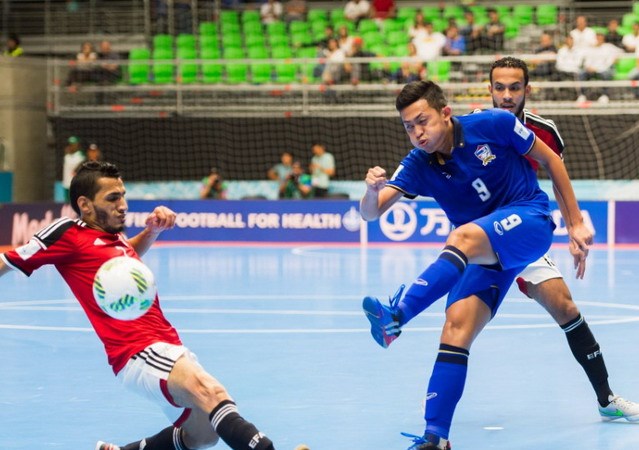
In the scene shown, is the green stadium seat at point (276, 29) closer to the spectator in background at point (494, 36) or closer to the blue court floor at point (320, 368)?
the spectator in background at point (494, 36)

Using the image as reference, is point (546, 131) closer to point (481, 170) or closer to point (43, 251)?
point (481, 170)

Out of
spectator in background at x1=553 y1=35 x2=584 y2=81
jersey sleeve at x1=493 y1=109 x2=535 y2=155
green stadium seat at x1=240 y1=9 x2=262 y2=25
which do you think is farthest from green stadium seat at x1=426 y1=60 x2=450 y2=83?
jersey sleeve at x1=493 y1=109 x2=535 y2=155

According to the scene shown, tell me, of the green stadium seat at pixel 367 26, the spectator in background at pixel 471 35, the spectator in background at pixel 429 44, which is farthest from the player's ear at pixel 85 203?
the green stadium seat at pixel 367 26

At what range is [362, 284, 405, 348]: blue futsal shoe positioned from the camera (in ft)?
16.3

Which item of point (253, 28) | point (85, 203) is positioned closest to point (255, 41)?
point (253, 28)

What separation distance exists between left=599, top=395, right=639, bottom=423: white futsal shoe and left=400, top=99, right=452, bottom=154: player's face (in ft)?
6.24

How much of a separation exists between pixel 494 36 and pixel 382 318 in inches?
675

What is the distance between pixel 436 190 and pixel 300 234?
46.8 ft

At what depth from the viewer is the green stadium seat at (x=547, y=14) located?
22266 mm

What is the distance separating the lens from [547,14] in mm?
22375

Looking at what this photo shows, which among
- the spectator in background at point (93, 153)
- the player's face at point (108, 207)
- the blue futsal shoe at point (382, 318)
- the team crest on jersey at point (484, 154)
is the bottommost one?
the spectator in background at point (93, 153)

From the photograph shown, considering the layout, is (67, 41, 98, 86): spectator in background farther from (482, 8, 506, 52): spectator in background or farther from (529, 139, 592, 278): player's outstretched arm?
(529, 139, 592, 278): player's outstretched arm

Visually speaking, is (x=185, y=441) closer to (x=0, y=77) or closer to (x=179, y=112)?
(x=179, y=112)

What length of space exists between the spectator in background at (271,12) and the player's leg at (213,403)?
64.8 feet
